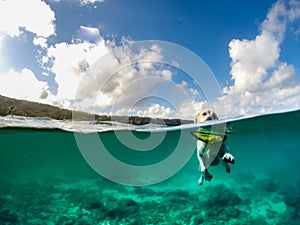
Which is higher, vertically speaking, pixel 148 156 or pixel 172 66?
pixel 172 66

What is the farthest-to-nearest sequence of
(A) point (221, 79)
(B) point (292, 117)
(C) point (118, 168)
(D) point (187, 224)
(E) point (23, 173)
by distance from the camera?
1. (E) point (23, 173)
2. (C) point (118, 168)
3. (B) point (292, 117)
4. (D) point (187, 224)
5. (A) point (221, 79)

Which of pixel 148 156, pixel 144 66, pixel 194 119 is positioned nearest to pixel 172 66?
pixel 144 66

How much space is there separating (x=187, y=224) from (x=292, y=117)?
11.7m

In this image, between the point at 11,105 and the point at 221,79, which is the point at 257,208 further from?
the point at 11,105

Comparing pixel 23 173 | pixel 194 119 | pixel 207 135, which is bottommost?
pixel 23 173

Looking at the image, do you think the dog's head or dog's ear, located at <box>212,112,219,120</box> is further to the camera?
dog's ear, located at <box>212,112,219,120</box>

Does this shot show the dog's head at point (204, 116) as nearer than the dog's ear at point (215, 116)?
Yes

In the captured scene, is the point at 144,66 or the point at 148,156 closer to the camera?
the point at 144,66

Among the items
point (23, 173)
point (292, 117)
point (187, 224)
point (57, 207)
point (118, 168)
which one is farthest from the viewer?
A: point (23, 173)

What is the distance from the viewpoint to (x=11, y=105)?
11922 millimetres

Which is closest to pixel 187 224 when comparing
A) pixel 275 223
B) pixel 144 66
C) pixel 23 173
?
pixel 275 223

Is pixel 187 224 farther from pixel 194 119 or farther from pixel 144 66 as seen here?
pixel 144 66

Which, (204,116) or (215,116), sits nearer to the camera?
(204,116)

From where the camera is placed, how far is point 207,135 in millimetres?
11008
